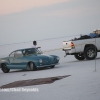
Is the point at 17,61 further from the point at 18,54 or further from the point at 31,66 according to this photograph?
the point at 31,66

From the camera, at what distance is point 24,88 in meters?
13.1

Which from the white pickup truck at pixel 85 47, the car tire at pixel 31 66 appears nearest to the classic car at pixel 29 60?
the car tire at pixel 31 66

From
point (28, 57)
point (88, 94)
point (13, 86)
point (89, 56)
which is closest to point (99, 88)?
point (88, 94)

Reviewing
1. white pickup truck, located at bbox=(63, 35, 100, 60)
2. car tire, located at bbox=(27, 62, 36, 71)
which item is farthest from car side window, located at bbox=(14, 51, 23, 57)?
white pickup truck, located at bbox=(63, 35, 100, 60)

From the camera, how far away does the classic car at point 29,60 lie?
20384 mm

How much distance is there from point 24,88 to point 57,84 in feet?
3.93

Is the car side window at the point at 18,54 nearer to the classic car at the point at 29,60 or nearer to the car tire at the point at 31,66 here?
the classic car at the point at 29,60

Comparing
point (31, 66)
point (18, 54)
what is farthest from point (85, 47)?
point (31, 66)

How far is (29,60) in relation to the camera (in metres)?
20.6

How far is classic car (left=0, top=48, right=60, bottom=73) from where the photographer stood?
2038 centimetres

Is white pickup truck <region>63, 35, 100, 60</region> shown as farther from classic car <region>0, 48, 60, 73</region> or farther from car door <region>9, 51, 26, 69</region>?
car door <region>9, 51, 26, 69</region>

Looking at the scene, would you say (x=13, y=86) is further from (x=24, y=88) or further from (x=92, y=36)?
(x=92, y=36)

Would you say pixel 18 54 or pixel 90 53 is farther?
pixel 90 53

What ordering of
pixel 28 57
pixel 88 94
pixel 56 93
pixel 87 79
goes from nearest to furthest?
pixel 88 94
pixel 56 93
pixel 87 79
pixel 28 57
